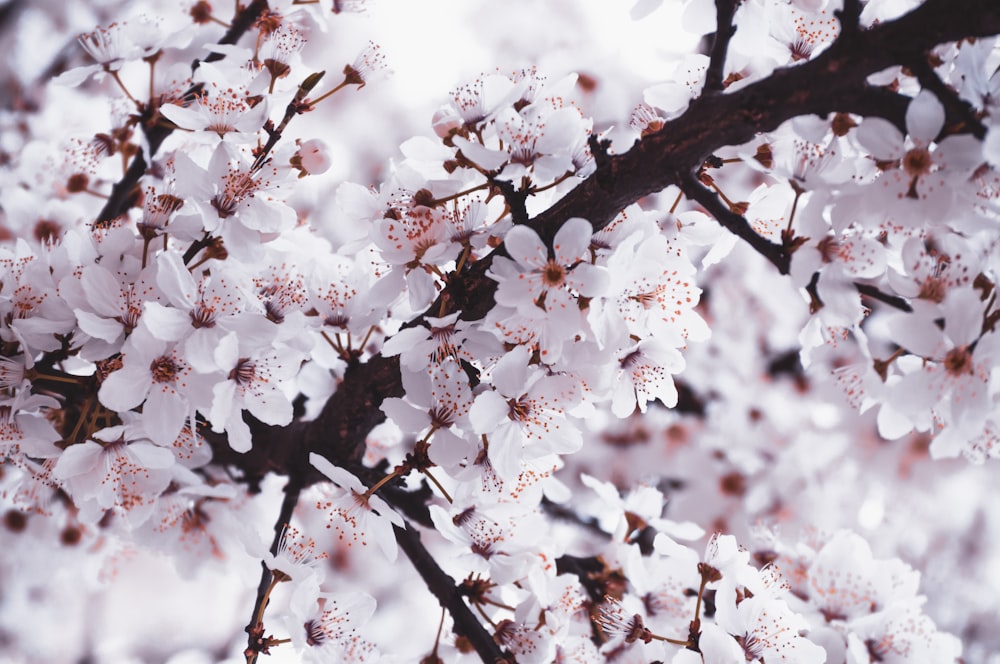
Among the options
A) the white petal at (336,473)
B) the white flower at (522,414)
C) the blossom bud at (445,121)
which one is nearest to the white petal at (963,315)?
the white flower at (522,414)

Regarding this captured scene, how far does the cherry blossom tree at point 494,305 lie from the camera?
2.46ft

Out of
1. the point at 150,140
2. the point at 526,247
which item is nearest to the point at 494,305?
the point at 526,247

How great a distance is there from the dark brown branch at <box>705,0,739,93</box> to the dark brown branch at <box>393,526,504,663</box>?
0.66 meters

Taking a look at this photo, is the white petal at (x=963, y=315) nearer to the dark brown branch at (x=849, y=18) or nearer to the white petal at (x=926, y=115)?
the white petal at (x=926, y=115)

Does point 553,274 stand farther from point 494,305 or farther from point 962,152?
point 962,152

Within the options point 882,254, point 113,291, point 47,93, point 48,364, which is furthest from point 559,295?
point 47,93

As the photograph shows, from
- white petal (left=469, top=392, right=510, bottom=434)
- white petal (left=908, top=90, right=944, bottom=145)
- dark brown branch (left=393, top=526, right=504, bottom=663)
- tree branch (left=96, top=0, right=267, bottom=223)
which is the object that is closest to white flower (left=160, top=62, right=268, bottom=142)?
tree branch (left=96, top=0, right=267, bottom=223)

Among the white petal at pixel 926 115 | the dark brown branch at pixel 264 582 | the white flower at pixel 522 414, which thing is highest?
the white petal at pixel 926 115

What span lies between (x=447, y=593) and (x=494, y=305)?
42 centimetres

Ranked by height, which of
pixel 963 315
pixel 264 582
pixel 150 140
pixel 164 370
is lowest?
pixel 264 582

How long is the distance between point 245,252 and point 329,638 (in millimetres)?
495

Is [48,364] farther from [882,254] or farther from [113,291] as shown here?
[882,254]

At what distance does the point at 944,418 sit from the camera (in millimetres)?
786

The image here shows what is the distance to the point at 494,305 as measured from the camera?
2.81 feet
